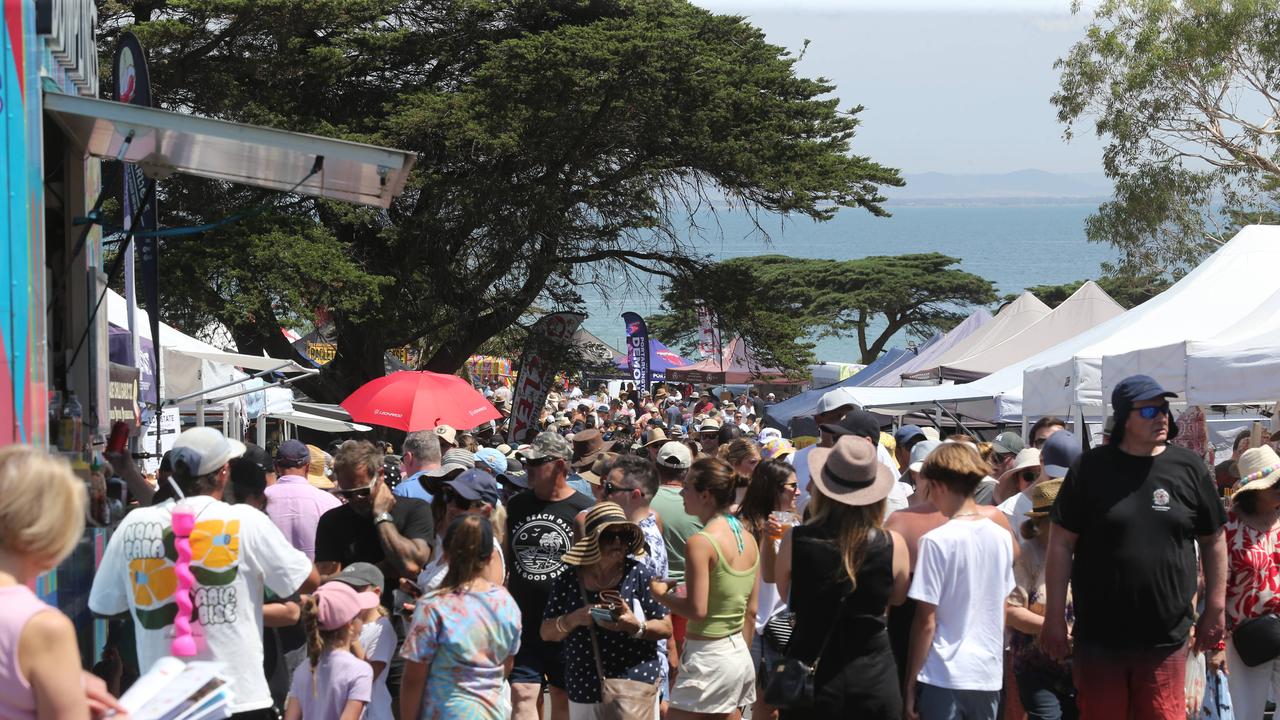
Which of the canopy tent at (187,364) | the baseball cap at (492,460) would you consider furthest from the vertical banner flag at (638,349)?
the baseball cap at (492,460)

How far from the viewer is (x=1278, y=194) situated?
38.2m

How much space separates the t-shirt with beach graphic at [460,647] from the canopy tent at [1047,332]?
759 inches

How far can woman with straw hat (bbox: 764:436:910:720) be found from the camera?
511cm

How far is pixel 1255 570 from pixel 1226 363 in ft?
15.7

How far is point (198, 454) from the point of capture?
15.3 feet

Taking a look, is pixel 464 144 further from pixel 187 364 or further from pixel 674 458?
pixel 674 458

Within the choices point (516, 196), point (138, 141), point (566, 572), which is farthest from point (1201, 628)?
point (516, 196)

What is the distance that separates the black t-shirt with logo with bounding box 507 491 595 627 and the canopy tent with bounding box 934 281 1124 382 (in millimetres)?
17889

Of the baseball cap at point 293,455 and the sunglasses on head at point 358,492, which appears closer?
the sunglasses on head at point 358,492

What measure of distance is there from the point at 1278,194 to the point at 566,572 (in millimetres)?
37643

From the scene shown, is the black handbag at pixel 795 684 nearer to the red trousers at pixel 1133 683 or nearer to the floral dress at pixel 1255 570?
the red trousers at pixel 1133 683

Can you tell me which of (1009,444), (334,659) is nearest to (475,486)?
(334,659)

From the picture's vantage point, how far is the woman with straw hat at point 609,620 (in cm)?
561

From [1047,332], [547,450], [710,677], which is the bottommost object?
[710,677]
